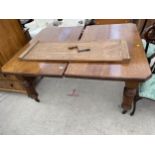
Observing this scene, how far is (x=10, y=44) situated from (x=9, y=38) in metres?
0.07

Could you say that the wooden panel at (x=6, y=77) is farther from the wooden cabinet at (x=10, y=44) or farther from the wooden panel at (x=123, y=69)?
the wooden panel at (x=123, y=69)

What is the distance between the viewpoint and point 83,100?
1824 millimetres

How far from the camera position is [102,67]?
3.98 feet

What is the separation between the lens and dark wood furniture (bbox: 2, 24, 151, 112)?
114 centimetres

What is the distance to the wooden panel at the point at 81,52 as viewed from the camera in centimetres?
127

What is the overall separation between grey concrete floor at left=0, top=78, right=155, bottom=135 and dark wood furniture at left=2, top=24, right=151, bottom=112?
0.17 metres

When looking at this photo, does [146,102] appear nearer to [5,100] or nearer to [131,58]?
[131,58]

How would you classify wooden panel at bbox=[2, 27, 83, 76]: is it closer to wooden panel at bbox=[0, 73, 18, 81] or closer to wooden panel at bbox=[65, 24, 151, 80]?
wooden panel at bbox=[65, 24, 151, 80]

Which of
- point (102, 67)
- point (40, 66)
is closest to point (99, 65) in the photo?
point (102, 67)

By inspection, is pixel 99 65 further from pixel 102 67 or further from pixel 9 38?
pixel 9 38

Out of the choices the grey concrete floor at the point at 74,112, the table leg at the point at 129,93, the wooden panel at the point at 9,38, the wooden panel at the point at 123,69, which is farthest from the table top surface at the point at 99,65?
the grey concrete floor at the point at 74,112

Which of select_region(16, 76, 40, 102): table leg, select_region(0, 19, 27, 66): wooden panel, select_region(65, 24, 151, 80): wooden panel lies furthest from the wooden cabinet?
select_region(65, 24, 151, 80): wooden panel

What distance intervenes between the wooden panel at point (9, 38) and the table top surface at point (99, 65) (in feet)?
0.90
